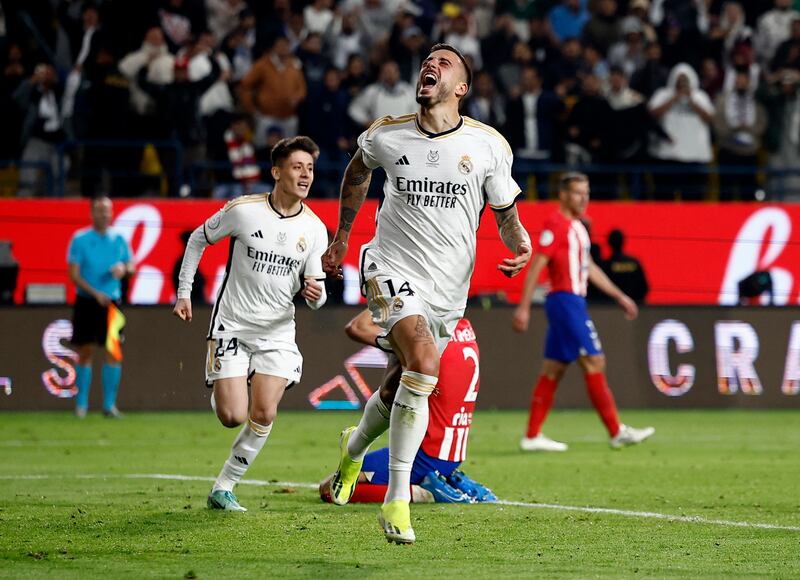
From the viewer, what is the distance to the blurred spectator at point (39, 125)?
19469 mm

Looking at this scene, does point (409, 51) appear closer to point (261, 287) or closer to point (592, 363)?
point (592, 363)

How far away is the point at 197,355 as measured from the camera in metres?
17.9

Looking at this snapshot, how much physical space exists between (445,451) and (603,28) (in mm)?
14568

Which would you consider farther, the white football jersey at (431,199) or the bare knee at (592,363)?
the bare knee at (592,363)

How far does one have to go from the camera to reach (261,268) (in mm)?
9109

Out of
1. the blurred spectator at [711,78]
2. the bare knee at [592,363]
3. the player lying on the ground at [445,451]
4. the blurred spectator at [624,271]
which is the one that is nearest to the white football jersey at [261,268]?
the player lying on the ground at [445,451]

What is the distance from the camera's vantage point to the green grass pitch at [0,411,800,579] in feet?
21.2

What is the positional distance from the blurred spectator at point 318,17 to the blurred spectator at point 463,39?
5.78 feet

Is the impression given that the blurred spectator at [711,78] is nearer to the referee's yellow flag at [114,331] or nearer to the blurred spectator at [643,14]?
the blurred spectator at [643,14]

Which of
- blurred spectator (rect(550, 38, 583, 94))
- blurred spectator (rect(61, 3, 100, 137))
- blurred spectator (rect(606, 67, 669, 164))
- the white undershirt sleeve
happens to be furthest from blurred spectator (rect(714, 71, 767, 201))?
the white undershirt sleeve

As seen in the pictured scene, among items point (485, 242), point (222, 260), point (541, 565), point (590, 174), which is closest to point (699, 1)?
point (590, 174)

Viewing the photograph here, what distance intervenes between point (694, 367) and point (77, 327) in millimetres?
7821

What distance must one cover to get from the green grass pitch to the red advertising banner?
15.4 feet

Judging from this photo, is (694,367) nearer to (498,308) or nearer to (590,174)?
(498,308)
